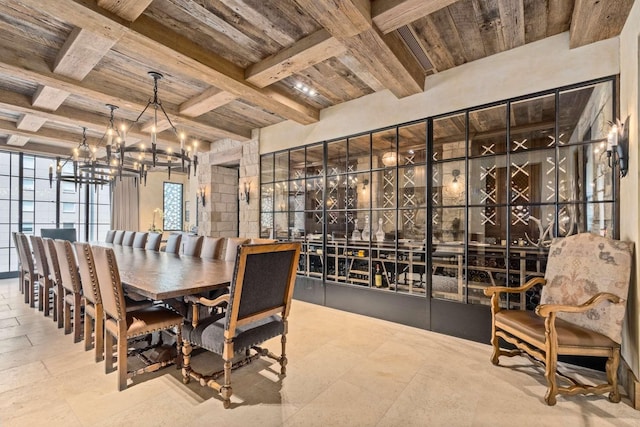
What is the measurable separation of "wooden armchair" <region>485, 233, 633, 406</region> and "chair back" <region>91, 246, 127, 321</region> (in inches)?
109

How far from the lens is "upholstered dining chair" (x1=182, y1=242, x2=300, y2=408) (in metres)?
1.81

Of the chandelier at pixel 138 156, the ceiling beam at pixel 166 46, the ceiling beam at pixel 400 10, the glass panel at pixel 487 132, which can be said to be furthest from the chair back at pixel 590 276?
the chandelier at pixel 138 156

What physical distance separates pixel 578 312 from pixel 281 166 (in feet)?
12.9

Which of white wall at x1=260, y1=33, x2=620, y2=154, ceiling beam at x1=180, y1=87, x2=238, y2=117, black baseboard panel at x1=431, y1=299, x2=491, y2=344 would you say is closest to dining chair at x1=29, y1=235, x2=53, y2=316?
ceiling beam at x1=180, y1=87, x2=238, y2=117

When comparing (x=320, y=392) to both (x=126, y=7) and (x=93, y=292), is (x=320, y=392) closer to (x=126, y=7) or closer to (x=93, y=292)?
(x=93, y=292)

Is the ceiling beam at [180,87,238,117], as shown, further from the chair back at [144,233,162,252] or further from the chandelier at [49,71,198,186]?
the chair back at [144,233,162,252]

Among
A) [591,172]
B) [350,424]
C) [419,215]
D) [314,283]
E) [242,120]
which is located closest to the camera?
[350,424]

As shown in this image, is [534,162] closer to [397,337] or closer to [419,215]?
[419,215]

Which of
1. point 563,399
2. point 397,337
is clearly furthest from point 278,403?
point 563,399

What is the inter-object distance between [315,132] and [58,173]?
12.6 ft

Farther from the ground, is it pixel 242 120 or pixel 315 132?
pixel 242 120

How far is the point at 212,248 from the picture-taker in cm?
364

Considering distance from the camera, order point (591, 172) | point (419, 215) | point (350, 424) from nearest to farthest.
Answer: point (350, 424) → point (591, 172) → point (419, 215)

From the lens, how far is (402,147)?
3.50m
